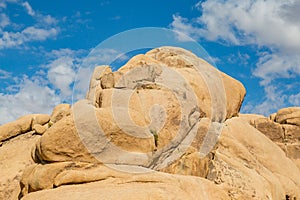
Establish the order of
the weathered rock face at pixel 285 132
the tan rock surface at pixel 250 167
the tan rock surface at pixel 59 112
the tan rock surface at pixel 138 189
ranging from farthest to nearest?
the weathered rock face at pixel 285 132, the tan rock surface at pixel 59 112, the tan rock surface at pixel 250 167, the tan rock surface at pixel 138 189

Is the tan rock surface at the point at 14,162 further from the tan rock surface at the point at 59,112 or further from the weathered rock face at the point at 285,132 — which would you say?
the weathered rock face at the point at 285,132

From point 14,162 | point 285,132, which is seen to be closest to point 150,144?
point 14,162

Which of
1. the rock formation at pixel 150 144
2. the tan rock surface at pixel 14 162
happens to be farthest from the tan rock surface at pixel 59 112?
the tan rock surface at pixel 14 162

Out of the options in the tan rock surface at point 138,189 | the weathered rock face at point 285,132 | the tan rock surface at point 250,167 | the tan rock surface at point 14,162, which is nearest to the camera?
the tan rock surface at point 138,189

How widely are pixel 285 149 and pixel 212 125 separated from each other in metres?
13.1

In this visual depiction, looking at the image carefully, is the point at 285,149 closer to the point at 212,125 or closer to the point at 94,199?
the point at 212,125

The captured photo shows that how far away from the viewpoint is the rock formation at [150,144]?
13008 millimetres

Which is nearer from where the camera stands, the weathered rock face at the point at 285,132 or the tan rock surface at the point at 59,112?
the tan rock surface at the point at 59,112

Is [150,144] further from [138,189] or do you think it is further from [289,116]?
[289,116]

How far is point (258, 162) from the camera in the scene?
20.0 metres

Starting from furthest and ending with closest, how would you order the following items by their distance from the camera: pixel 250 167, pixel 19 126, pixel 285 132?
1. pixel 285 132
2. pixel 19 126
3. pixel 250 167

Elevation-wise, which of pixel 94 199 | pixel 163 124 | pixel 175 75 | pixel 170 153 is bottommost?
pixel 94 199

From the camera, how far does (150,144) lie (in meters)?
15.5

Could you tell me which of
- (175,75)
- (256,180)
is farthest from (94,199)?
(175,75)
